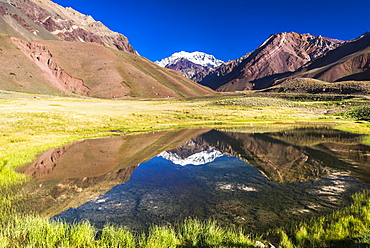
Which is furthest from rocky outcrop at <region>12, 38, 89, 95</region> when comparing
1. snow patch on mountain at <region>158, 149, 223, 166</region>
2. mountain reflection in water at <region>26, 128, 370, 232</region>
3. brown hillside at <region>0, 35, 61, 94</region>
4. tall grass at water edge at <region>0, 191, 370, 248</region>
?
tall grass at water edge at <region>0, 191, 370, 248</region>

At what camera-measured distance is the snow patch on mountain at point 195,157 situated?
21297 millimetres

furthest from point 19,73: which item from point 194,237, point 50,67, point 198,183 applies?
point 194,237

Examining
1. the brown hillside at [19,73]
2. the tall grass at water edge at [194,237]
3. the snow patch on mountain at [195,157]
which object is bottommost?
the tall grass at water edge at [194,237]

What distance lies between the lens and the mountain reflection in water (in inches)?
421

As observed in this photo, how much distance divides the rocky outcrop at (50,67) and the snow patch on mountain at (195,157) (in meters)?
177

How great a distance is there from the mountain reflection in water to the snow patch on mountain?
0.33ft

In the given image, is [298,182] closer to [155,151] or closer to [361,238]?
[361,238]

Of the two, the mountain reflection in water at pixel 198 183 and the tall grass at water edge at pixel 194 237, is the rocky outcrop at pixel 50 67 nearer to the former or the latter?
the mountain reflection in water at pixel 198 183

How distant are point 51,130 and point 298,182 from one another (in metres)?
38.6

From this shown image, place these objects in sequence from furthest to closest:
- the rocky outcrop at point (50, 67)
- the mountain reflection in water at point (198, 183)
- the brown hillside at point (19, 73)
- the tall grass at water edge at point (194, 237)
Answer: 1. the rocky outcrop at point (50, 67)
2. the brown hillside at point (19, 73)
3. the mountain reflection in water at point (198, 183)
4. the tall grass at water edge at point (194, 237)

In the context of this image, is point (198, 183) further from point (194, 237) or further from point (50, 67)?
point (50, 67)

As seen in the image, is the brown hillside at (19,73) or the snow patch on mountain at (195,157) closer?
the snow patch on mountain at (195,157)

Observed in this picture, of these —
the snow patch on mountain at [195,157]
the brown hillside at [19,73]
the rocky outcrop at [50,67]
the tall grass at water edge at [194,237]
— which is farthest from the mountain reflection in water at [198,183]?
the rocky outcrop at [50,67]

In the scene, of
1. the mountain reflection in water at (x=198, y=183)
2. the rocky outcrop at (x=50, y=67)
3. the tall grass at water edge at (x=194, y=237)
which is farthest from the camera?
the rocky outcrop at (x=50, y=67)
